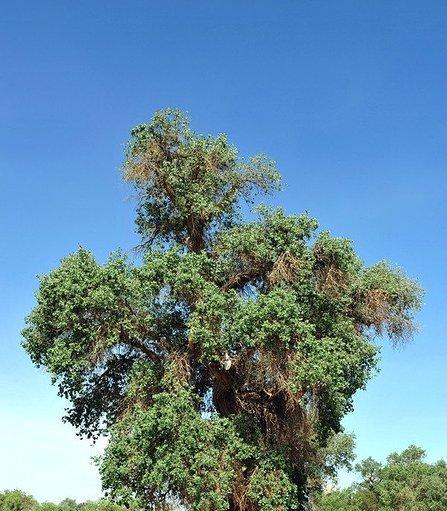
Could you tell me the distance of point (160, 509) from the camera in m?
18.8

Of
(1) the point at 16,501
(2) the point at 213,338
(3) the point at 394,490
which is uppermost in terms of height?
(3) the point at 394,490

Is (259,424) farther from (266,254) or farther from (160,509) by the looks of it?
(266,254)

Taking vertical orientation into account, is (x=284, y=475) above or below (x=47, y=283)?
below

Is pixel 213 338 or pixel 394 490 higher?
pixel 394 490

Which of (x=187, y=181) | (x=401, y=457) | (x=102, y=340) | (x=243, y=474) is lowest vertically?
(x=243, y=474)

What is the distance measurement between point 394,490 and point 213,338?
42.9 metres

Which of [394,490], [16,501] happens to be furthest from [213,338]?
[394,490]

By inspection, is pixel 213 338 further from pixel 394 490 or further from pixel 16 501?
pixel 394 490

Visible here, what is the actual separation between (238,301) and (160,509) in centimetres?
635

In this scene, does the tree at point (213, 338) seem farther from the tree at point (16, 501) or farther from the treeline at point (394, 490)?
the treeline at point (394, 490)

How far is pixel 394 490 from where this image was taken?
181ft

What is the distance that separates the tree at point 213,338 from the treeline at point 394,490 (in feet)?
76.0

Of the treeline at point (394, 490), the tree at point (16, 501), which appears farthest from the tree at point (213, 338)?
the treeline at point (394, 490)

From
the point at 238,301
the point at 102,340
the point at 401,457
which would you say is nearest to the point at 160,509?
the point at 102,340
